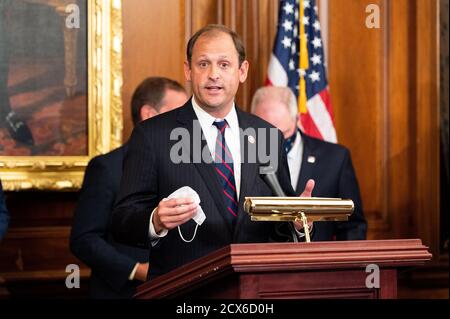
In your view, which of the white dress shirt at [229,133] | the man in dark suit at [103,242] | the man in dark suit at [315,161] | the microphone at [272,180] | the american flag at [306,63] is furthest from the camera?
the american flag at [306,63]

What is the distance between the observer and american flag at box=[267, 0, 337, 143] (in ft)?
19.9

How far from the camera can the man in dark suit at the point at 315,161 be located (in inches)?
209

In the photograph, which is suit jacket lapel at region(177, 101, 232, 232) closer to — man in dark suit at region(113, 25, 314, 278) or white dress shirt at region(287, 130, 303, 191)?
man in dark suit at region(113, 25, 314, 278)

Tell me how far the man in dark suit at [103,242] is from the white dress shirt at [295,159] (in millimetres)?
1032

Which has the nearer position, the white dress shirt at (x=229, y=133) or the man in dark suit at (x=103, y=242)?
the white dress shirt at (x=229, y=133)

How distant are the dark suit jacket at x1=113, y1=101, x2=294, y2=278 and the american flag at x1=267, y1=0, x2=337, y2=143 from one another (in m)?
2.63

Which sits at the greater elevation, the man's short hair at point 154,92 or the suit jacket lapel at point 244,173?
the man's short hair at point 154,92

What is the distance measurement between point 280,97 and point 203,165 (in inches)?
78.5

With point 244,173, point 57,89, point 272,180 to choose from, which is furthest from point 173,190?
point 57,89

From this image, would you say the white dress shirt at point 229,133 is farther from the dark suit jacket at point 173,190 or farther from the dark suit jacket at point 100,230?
the dark suit jacket at point 100,230

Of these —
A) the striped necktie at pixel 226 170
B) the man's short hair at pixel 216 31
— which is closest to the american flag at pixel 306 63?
the man's short hair at pixel 216 31

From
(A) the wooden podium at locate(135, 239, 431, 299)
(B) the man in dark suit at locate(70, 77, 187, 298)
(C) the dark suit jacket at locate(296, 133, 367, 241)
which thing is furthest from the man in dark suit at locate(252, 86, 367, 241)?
(A) the wooden podium at locate(135, 239, 431, 299)

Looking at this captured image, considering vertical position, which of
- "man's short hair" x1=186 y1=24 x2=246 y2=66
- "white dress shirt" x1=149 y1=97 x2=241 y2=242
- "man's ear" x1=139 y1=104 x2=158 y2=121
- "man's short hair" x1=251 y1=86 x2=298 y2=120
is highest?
"man's short hair" x1=186 y1=24 x2=246 y2=66
